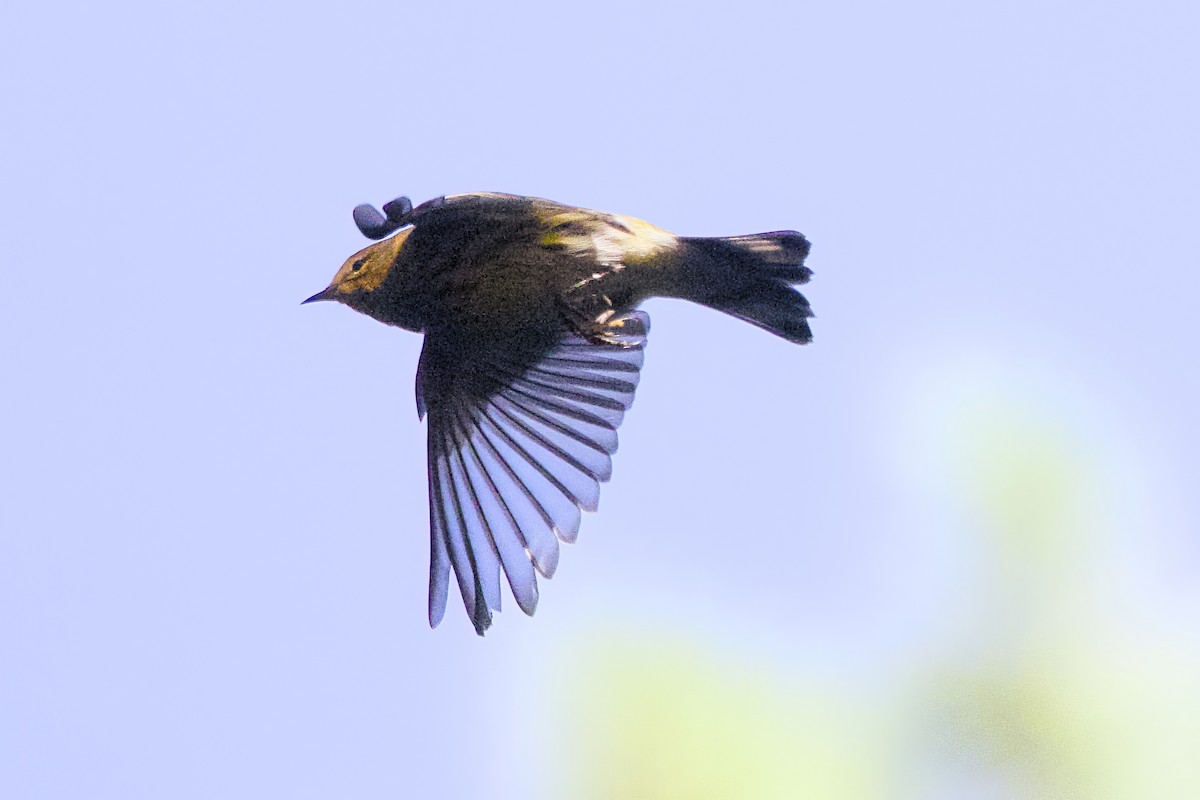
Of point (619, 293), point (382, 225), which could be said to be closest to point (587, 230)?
point (619, 293)

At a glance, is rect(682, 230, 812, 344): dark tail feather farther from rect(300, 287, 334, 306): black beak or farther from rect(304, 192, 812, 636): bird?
rect(300, 287, 334, 306): black beak

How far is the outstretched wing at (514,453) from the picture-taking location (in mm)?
3342

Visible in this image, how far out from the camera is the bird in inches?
123

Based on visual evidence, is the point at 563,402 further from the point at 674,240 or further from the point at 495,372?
the point at 674,240

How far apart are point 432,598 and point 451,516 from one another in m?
0.23

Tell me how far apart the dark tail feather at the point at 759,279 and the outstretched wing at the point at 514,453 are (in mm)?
243

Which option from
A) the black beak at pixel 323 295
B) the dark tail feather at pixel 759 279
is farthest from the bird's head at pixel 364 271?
the dark tail feather at pixel 759 279

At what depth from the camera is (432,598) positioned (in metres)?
3.35

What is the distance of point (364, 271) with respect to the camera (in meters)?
3.47

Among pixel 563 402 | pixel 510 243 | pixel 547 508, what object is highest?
pixel 510 243

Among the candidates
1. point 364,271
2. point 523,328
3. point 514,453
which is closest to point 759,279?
point 523,328

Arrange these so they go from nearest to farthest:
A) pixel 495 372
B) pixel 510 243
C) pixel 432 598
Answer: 1. pixel 510 243
2. pixel 432 598
3. pixel 495 372

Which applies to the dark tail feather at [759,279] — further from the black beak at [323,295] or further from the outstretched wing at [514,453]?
the black beak at [323,295]

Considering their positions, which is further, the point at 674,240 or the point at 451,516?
the point at 451,516
